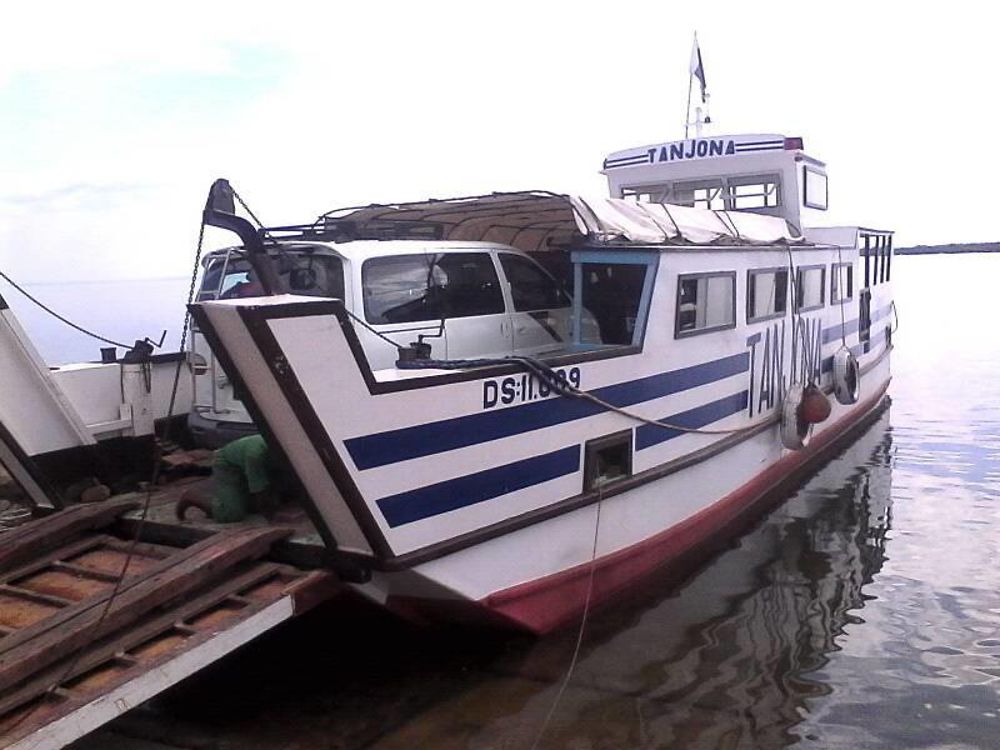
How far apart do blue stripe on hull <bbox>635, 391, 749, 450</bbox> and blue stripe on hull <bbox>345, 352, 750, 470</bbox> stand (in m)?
0.23

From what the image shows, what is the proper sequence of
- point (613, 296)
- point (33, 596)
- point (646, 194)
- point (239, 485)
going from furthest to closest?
1. point (646, 194)
2. point (613, 296)
3. point (239, 485)
4. point (33, 596)

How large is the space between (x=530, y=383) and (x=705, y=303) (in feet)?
8.57

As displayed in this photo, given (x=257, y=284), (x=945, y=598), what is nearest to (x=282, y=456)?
(x=257, y=284)

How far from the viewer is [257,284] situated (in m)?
6.44

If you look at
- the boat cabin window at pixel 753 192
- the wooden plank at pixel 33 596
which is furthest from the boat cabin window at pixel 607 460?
the boat cabin window at pixel 753 192

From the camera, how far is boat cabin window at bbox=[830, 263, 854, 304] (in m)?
11.2

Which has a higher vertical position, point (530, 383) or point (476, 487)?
point (530, 383)

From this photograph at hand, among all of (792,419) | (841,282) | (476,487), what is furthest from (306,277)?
(841,282)

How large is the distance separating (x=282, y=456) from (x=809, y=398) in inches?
254

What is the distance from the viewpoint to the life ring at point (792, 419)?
937cm

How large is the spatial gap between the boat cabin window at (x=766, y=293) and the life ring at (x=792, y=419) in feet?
2.77

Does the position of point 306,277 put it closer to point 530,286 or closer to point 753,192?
point 530,286

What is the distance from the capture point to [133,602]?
4.46 meters

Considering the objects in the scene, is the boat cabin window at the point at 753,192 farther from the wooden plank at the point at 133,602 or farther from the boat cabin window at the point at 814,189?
the wooden plank at the point at 133,602
